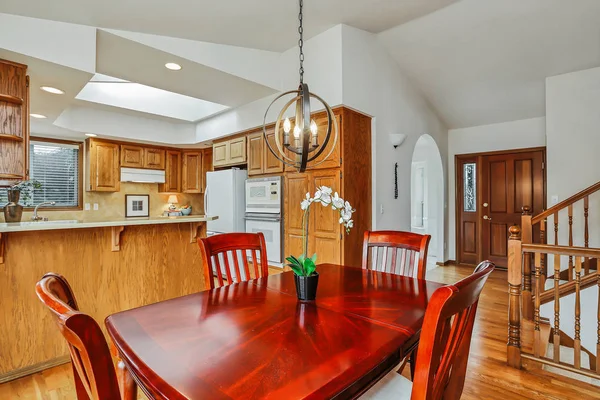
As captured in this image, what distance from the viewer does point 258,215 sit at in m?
3.99

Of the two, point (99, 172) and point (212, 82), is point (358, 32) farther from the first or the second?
point (99, 172)

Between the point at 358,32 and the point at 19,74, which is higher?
the point at 358,32

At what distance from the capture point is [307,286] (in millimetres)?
1325

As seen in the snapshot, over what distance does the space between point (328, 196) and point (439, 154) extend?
457 centimetres

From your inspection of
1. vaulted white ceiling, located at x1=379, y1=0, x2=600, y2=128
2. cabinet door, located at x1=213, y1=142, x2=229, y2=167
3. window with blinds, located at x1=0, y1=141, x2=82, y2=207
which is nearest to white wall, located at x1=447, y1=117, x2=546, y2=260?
vaulted white ceiling, located at x1=379, y1=0, x2=600, y2=128

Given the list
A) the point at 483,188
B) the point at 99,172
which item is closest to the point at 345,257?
the point at 483,188

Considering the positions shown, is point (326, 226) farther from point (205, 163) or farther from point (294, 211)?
point (205, 163)

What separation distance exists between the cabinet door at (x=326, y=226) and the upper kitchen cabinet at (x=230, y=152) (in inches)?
54.7

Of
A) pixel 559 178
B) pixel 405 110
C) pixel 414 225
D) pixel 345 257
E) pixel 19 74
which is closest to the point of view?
pixel 19 74

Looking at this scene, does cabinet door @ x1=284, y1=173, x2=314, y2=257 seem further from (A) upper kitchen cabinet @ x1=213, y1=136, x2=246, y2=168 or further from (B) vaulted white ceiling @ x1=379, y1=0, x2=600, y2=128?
(B) vaulted white ceiling @ x1=379, y1=0, x2=600, y2=128

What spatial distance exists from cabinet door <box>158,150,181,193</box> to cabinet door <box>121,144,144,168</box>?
44cm

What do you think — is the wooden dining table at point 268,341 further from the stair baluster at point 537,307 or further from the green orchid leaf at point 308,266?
the stair baluster at point 537,307

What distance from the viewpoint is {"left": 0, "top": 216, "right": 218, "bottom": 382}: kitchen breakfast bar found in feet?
6.88

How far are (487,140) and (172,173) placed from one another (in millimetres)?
5525
